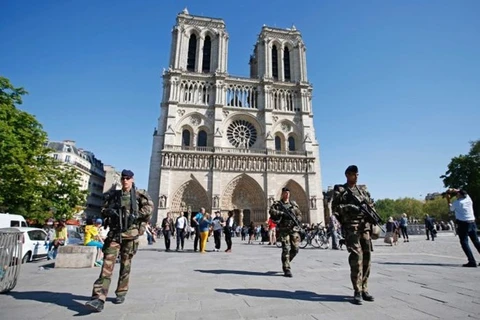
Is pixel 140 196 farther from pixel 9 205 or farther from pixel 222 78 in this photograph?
pixel 222 78

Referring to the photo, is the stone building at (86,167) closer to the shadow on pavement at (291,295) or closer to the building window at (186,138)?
the building window at (186,138)

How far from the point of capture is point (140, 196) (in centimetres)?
368

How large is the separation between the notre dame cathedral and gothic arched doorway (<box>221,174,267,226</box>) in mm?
105

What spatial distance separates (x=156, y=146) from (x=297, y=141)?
16.4 metres

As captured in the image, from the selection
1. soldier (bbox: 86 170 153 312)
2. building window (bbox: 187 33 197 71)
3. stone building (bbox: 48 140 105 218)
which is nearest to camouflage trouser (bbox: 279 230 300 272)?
soldier (bbox: 86 170 153 312)

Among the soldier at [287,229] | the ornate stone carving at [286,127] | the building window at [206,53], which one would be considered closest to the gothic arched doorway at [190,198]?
the ornate stone carving at [286,127]

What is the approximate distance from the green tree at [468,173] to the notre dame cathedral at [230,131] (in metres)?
16.3

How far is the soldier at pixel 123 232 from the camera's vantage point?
312 centimetres

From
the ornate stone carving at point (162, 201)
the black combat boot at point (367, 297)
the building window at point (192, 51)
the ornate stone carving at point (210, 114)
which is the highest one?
the building window at point (192, 51)

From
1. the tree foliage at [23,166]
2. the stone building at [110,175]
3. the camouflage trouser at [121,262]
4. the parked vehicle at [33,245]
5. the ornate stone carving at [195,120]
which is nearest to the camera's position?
the camouflage trouser at [121,262]

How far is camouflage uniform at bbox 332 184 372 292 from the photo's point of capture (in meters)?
3.25

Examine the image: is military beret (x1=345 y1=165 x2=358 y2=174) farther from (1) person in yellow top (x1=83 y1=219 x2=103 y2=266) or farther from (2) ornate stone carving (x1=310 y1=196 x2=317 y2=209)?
(2) ornate stone carving (x1=310 y1=196 x2=317 y2=209)

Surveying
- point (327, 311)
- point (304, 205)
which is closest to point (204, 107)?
point (304, 205)

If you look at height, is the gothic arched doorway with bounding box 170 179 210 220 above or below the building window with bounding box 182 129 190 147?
below
